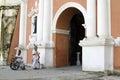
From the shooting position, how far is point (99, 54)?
558 inches

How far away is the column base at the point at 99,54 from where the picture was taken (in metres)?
14.0

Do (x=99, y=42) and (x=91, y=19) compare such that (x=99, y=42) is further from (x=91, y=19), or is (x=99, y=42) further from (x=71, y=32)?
(x=71, y=32)

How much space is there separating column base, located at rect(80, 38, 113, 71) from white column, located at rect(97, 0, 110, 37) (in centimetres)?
47

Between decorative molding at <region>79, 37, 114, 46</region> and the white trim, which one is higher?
the white trim

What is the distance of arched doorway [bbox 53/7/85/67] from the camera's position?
1819 cm

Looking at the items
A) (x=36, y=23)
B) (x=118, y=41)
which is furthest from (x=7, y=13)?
(x=118, y=41)

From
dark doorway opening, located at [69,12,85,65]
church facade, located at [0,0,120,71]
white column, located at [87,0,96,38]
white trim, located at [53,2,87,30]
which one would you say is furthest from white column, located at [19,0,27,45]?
white column, located at [87,0,96,38]

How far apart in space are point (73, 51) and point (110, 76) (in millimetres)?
6491

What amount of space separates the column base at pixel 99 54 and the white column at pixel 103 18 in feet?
1.56

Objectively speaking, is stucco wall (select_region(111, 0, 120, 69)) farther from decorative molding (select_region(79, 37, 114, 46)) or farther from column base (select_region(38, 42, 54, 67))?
column base (select_region(38, 42, 54, 67))

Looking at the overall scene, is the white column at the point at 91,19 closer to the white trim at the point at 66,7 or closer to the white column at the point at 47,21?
the white trim at the point at 66,7

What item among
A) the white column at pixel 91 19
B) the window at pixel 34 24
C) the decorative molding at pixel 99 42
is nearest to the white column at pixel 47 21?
the window at pixel 34 24

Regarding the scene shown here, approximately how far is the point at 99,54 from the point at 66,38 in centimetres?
509

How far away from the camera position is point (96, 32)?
15.1 metres
